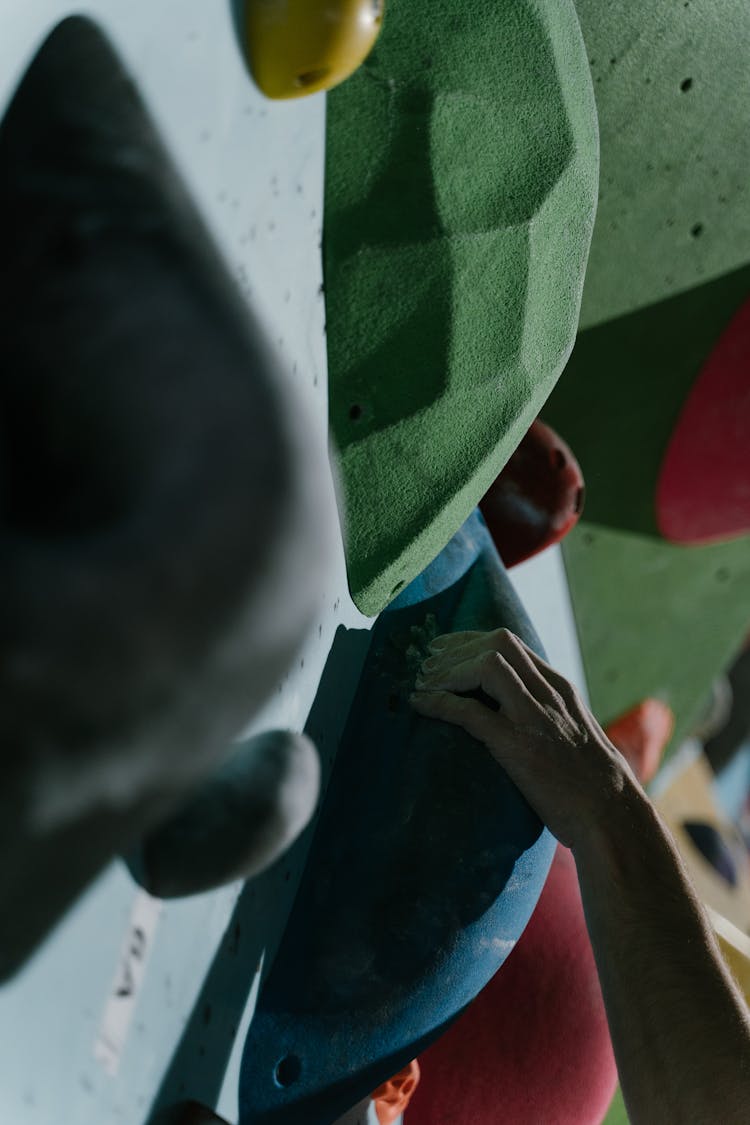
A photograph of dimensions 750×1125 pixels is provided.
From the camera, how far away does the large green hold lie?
0.76 m

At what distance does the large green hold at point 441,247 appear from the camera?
759mm

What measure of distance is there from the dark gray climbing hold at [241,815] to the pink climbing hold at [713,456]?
1.13m

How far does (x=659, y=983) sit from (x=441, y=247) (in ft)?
1.89

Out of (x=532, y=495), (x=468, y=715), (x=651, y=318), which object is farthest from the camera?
(x=651, y=318)

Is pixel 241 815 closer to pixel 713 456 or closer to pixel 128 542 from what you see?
pixel 128 542

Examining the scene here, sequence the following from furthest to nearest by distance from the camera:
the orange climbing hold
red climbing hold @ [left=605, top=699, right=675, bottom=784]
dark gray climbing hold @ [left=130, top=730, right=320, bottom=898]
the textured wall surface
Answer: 1. red climbing hold @ [left=605, top=699, right=675, bottom=784]
2. the textured wall surface
3. the orange climbing hold
4. dark gray climbing hold @ [left=130, top=730, right=320, bottom=898]

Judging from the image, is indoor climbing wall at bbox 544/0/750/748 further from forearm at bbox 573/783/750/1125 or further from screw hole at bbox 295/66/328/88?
forearm at bbox 573/783/750/1125

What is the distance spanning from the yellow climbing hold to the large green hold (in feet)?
0.38

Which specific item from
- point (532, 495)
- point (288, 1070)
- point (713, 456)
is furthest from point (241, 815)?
point (713, 456)

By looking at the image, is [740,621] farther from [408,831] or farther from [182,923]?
[182,923]

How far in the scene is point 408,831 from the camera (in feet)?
2.71

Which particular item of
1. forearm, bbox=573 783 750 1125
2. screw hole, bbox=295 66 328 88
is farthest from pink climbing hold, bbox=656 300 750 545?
screw hole, bbox=295 66 328 88

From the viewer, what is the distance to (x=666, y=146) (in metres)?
1.17

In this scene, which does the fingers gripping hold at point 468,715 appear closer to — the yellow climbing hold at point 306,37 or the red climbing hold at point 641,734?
the yellow climbing hold at point 306,37
